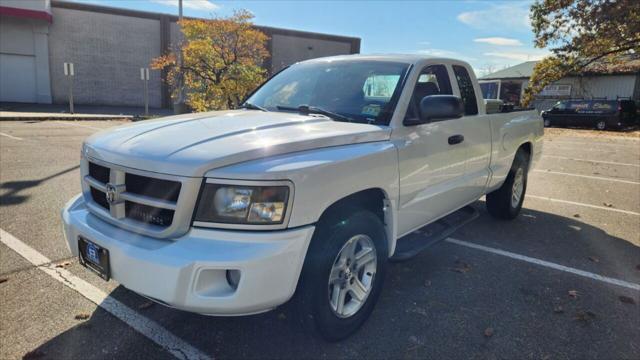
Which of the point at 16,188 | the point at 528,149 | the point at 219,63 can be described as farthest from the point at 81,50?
the point at 528,149

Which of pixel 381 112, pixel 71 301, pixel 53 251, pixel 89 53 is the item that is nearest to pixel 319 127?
pixel 381 112

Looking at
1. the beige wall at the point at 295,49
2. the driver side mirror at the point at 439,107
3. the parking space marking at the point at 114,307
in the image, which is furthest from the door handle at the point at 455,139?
the beige wall at the point at 295,49

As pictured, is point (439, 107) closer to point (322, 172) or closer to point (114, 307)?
point (322, 172)

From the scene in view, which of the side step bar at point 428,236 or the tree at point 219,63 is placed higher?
the tree at point 219,63

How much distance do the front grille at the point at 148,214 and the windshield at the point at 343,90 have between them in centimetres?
154

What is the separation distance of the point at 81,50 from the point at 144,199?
3187cm

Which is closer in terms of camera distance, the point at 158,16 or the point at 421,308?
the point at 421,308

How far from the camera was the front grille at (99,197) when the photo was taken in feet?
8.94

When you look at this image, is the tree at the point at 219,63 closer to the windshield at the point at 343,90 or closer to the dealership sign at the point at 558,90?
the windshield at the point at 343,90

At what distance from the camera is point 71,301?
326cm

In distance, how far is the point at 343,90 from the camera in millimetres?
3613

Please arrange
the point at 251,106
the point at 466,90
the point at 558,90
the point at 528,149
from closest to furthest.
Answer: the point at 251,106, the point at 466,90, the point at 528,149, the point at 558,90

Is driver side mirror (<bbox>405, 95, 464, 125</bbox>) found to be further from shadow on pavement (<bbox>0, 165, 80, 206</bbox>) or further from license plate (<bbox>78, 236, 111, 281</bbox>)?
shadow on pavement (<bbox>0, 165, 80, 206</bbox>)

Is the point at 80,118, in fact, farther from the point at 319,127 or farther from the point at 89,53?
the point at 319,127
